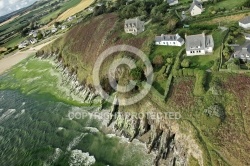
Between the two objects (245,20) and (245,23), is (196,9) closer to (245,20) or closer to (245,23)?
(245,20)

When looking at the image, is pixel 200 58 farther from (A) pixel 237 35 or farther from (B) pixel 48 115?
(B) pixel 48 115

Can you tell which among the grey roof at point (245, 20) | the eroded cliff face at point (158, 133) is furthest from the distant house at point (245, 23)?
the eroded cliff face at point (158, 133)

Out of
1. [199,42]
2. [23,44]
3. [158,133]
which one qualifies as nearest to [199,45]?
[199,42]

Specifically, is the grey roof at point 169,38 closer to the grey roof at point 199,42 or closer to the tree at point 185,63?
the grey roof at point 199,42

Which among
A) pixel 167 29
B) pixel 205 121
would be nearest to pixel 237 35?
pixel 167 29

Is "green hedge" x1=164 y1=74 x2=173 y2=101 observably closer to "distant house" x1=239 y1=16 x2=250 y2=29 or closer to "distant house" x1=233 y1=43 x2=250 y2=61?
"distant house" x1=233 y1=43 x2=250 y2=61

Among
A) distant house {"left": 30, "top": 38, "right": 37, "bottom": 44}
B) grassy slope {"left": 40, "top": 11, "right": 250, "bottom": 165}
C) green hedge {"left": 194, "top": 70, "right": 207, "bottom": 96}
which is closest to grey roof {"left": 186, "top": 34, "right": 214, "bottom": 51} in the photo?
grassy slope {"left": 40, "top": 11, "right": 250, "bottom": 165}
